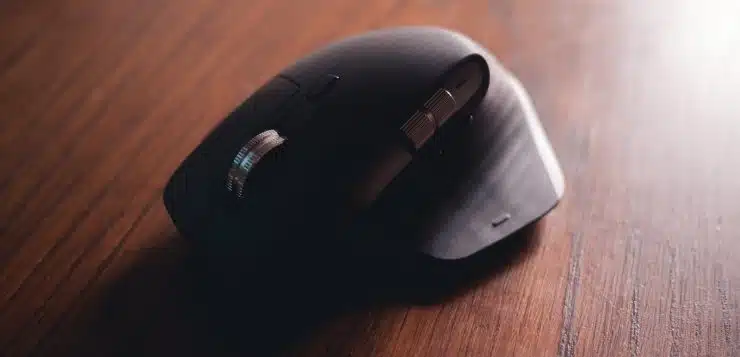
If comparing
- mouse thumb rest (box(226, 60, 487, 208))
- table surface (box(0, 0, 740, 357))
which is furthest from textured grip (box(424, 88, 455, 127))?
table surface (box(0, 0, 740, 357))

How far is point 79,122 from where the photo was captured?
0.62 m

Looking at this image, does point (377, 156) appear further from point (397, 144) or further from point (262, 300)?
point (262, 300)

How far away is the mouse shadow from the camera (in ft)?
1.56

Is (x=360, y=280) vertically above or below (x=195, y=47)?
below

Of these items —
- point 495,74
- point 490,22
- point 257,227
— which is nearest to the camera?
point 257,227

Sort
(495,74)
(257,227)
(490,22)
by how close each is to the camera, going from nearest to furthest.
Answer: (257,227)
(495,74)
(490,22)

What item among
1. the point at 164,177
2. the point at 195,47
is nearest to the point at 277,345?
the point at 164,177

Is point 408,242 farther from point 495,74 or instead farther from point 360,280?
point 495,74

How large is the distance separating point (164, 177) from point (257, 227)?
0.51 feet

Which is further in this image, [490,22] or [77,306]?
[490,22]

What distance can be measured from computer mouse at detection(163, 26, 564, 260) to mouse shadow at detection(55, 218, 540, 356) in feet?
0.07

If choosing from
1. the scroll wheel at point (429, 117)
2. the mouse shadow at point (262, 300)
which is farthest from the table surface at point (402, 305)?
the scroll wheel at point (429, 117)

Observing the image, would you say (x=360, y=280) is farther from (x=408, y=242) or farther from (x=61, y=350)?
(x=61, y=350)

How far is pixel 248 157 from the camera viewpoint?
45 centimetres
